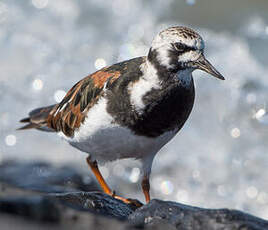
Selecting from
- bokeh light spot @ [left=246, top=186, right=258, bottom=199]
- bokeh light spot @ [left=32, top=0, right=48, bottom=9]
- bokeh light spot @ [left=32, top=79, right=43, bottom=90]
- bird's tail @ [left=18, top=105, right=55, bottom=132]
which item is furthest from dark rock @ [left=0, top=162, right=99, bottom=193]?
bokeh light spot @ [left=32, top=0, right=48, bottom=9]

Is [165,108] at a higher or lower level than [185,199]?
lower

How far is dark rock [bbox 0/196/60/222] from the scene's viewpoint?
1959mm

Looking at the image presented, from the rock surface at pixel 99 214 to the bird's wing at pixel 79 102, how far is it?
0.78 m

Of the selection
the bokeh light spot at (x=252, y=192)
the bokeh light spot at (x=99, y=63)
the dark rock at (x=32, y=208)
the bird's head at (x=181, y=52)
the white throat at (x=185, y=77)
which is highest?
the bokeh light spot at (x=99, y=63)

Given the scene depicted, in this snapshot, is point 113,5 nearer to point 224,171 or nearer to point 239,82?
point 239,82

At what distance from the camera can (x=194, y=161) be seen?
7.48 metres

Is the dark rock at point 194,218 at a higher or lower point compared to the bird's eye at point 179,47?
lower

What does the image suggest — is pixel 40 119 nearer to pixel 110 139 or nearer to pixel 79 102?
pixel 79 102

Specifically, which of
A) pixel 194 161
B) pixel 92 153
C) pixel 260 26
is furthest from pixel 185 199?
pixel 260 26

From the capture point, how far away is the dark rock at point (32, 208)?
1959 millimetres

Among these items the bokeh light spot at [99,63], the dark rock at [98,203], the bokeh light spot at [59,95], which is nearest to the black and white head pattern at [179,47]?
the dark rock at [98,203]

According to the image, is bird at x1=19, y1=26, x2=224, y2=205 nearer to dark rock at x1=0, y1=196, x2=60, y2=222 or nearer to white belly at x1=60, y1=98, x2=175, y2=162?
white belly at x1=60, y1=98, x2=175, y2=162

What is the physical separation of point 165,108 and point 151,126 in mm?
156

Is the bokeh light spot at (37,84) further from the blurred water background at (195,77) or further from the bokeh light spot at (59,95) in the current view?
the bokeh light spot at (59,95)
